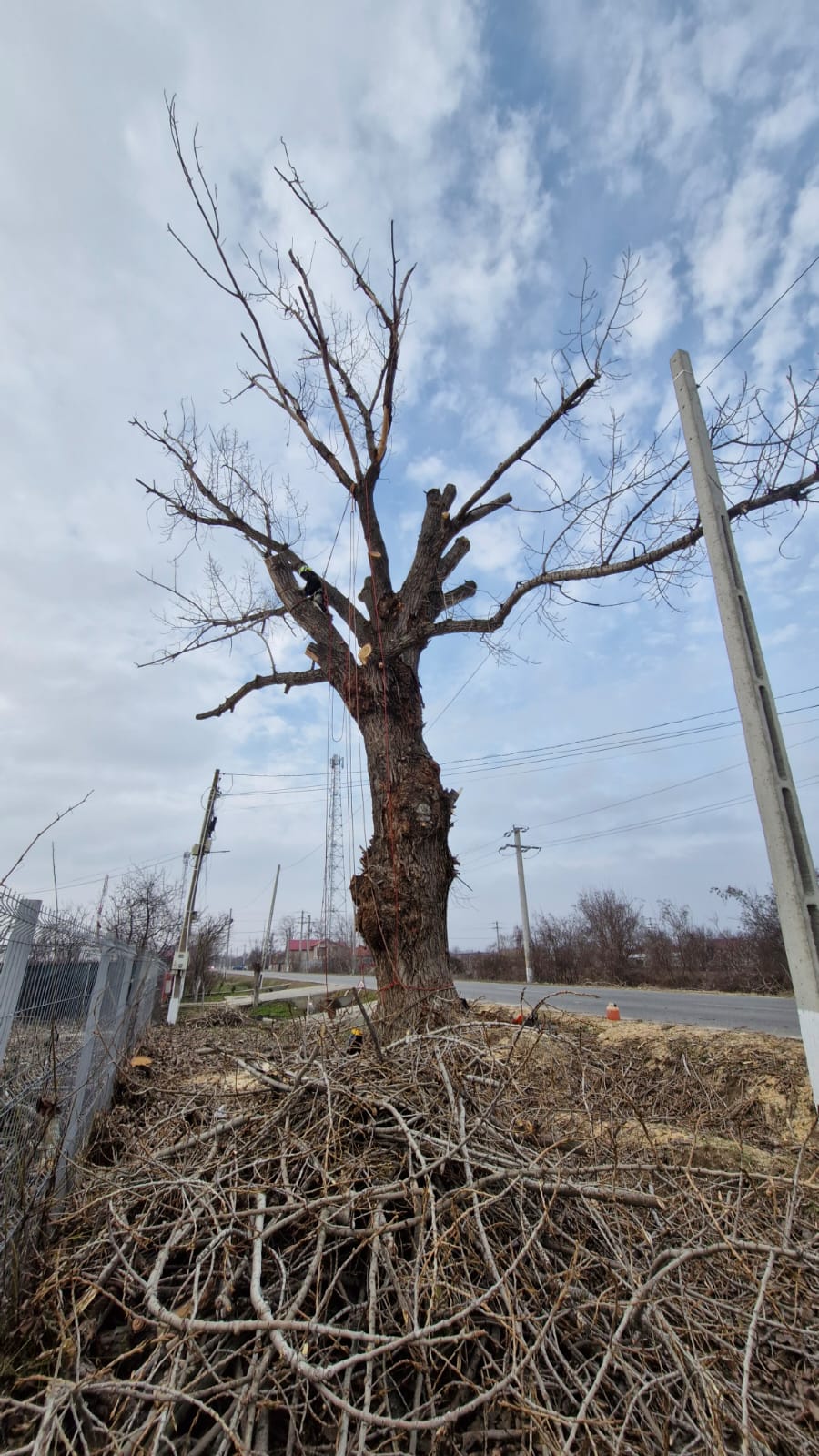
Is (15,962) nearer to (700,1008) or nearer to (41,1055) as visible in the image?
(41,1055)

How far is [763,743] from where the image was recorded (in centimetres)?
440

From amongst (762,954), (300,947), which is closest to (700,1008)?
(762,954)

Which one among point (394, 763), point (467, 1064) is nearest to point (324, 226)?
point (394, 763)

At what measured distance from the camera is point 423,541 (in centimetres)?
644

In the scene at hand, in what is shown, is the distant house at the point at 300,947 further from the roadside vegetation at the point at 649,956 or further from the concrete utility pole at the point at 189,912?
the concrete utility pole at the point at 189,912

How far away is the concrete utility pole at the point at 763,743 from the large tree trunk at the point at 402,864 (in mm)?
2303

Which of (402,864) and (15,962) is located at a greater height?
(402,864)

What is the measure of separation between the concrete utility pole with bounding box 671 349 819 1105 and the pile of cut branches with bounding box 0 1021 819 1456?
2.09 m

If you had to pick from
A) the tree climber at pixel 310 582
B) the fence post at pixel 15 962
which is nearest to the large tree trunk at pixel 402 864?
the tree climber at pixel 310 582

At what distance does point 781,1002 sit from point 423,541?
48.3 ft

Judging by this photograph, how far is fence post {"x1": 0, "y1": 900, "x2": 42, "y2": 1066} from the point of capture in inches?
83.3

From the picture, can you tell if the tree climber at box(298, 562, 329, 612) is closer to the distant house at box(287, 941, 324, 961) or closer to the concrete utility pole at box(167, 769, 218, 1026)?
the concrete utility pole at box(167, 769, 218, 1026)

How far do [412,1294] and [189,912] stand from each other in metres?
15.2

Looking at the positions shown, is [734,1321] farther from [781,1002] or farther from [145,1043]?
[781,1002]
